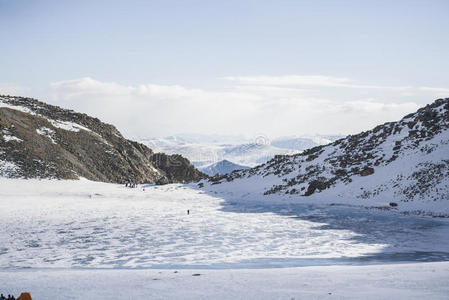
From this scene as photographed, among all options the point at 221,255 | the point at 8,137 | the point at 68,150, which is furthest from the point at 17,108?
the point at 221,255

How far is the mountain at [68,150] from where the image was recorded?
53.1m

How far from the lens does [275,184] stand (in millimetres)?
46875

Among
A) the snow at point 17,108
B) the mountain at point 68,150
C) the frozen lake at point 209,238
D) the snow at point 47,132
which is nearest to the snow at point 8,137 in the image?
the mountain at point 68,150

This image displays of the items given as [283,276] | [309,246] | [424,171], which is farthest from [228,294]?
[424,171]

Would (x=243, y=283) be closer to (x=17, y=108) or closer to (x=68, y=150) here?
(x=68, y=150)

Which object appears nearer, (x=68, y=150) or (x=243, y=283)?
(x=243, y=283)

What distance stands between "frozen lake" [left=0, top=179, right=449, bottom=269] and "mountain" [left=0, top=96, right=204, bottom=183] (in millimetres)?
25866

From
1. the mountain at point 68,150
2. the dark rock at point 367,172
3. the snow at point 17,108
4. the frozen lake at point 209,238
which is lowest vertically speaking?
the frozen lake at point 209,238

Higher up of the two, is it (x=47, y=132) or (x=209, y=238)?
(x=47, y=132)

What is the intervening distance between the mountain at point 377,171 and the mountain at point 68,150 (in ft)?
75.0

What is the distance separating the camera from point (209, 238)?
1783cm

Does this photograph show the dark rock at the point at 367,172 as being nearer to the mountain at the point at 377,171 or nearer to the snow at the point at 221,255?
the mountain at the point at 377,171

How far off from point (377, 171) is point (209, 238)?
25.8 meters

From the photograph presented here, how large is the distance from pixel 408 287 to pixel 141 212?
22.2 meters
